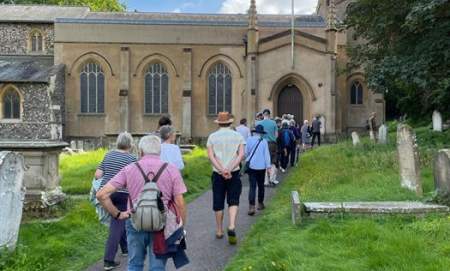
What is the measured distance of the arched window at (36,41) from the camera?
40031 millimetres

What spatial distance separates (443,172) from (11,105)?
3164cm

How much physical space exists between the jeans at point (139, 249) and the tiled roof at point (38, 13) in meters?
36.3

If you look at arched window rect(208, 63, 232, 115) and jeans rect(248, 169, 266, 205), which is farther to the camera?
arched window rect(208, 63, 232, 115)

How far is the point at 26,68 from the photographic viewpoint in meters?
36.8

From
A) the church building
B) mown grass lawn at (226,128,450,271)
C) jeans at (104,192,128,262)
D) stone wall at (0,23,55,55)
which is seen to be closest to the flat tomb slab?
mown grass lawn at (226,128,450,271)

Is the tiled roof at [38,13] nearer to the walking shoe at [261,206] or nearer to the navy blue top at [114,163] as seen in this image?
the walking shoe at [261,206]

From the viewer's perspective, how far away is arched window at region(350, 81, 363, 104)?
3556 centimetres

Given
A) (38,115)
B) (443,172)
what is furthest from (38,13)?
(443,172)

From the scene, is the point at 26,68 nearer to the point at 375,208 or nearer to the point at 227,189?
the point at 227,189

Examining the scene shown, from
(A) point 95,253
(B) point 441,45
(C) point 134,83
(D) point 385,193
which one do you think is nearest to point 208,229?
(A) point 95,253

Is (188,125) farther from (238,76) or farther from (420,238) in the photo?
(420,238)

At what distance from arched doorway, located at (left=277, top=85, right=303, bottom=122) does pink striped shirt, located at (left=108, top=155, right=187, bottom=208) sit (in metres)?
28.3

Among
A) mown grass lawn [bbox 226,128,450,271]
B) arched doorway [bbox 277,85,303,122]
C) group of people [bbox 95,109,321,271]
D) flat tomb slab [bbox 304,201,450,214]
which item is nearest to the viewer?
group of people [bbox 95,109,321,271]

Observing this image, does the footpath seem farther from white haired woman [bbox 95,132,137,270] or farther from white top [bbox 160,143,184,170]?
white top [bbox 160,143,184,170]
